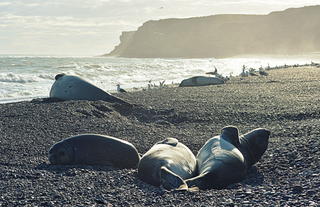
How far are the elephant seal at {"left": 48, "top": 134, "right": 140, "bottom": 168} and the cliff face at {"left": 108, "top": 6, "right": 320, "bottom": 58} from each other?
326 ft

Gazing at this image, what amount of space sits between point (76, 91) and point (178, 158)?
768 centimetres

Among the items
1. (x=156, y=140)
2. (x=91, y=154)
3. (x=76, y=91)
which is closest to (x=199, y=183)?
(x=91, y=154)

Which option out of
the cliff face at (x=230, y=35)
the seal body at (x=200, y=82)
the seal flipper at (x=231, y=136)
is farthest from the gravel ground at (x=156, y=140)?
the cliff face at (x=230, y=35)

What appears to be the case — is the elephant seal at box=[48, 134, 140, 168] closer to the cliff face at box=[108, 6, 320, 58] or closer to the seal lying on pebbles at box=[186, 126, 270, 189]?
the seal lying on pebbles at box=[186, 126, 270, 189]

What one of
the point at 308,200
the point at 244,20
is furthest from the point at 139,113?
the point at 244,20

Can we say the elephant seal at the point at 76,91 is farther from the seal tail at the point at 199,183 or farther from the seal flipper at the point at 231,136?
the seal tail at the point at 199,183

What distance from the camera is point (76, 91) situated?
1272 centimetres

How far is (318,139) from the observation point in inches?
246

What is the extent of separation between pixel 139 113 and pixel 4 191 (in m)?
6.10

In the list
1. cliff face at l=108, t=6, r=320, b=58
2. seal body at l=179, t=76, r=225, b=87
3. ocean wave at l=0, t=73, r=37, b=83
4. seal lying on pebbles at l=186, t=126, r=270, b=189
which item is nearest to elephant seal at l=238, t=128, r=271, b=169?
seal lying on pebbles at l=186, t=126, r=270, b=189

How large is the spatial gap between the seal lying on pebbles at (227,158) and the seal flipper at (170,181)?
0.12m

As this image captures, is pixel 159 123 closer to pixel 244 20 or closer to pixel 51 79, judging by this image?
pixel 51 79

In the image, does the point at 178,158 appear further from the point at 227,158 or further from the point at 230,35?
the point at 230,35

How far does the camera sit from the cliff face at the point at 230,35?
10912 centimetres
